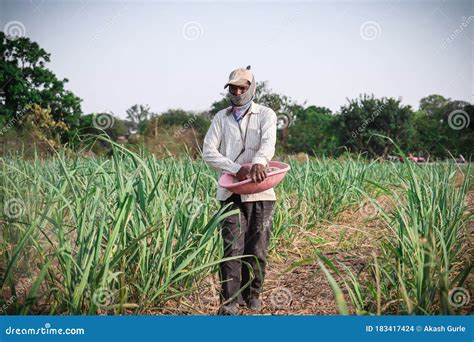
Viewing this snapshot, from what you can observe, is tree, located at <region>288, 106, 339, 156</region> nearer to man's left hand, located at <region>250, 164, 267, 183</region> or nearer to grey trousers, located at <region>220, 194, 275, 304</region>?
grey trousers, located at <region>220, 194, 275, 304</region>

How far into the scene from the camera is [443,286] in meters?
1.76

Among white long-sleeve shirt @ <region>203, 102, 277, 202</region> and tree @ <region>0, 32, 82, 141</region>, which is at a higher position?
tree @ <region>0, 32, 82, 141</region>

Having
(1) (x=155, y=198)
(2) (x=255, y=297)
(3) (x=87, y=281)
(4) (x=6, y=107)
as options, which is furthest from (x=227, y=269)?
(4) (x=6, y=107)

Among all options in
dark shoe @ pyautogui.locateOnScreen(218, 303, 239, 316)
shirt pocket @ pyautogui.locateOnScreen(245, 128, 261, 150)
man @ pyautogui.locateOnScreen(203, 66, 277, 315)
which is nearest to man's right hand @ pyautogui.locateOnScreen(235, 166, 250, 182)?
man @ pyautogui.locateOnScreen(203, 66, 277, 315)

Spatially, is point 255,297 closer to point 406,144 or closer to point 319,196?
point 319,196

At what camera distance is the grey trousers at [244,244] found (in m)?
2.56

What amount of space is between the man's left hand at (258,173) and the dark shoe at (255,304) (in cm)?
76

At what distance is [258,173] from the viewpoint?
2.36 m

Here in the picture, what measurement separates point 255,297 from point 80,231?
1155 millimetres

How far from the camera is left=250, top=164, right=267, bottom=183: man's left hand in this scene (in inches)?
93.0

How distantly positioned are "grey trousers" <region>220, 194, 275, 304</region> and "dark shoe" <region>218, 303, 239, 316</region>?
4cm

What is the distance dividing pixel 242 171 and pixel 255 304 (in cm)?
79

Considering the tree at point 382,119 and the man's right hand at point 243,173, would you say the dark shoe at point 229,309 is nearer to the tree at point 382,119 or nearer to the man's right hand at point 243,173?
the man's right hand at point 243,173

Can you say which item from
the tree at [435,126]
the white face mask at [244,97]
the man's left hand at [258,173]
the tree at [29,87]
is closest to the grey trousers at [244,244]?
the man's left hand at [258,173]
